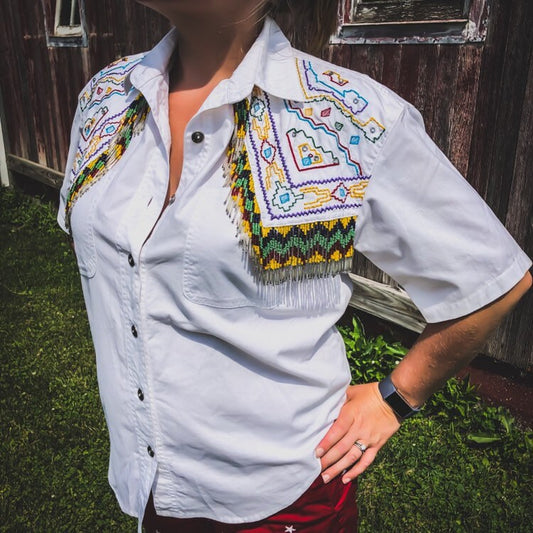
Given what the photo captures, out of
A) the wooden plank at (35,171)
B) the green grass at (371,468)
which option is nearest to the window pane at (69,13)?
the wooden plank at (35,171)

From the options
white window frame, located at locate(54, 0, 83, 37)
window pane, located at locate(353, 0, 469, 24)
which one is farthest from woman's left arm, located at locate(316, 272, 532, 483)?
white window frame, located at locate(54, 0, 83, 37)

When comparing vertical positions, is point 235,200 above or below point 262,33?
below

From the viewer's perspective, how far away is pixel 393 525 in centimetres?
275

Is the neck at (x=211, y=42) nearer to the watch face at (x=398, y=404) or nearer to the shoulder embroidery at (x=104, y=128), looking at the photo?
the shoulder embroidery at (x=104, y=128)

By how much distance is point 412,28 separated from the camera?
311 cm

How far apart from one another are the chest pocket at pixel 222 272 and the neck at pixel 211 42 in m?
0.34

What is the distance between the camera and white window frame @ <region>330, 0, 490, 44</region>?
2.83 meters

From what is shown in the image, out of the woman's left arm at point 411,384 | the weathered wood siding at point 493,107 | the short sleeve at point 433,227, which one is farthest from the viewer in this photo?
the weathered wood siding at point 493,107

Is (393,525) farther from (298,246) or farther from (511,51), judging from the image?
(511,51)

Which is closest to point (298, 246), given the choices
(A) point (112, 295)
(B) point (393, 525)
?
(A) point (112, 295)

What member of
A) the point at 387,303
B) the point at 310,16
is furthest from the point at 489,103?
the point at 310,16

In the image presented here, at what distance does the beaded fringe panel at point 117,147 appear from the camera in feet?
4.41

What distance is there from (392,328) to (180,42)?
9.32ft

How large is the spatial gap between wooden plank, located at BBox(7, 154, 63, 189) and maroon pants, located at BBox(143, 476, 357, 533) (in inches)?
231
